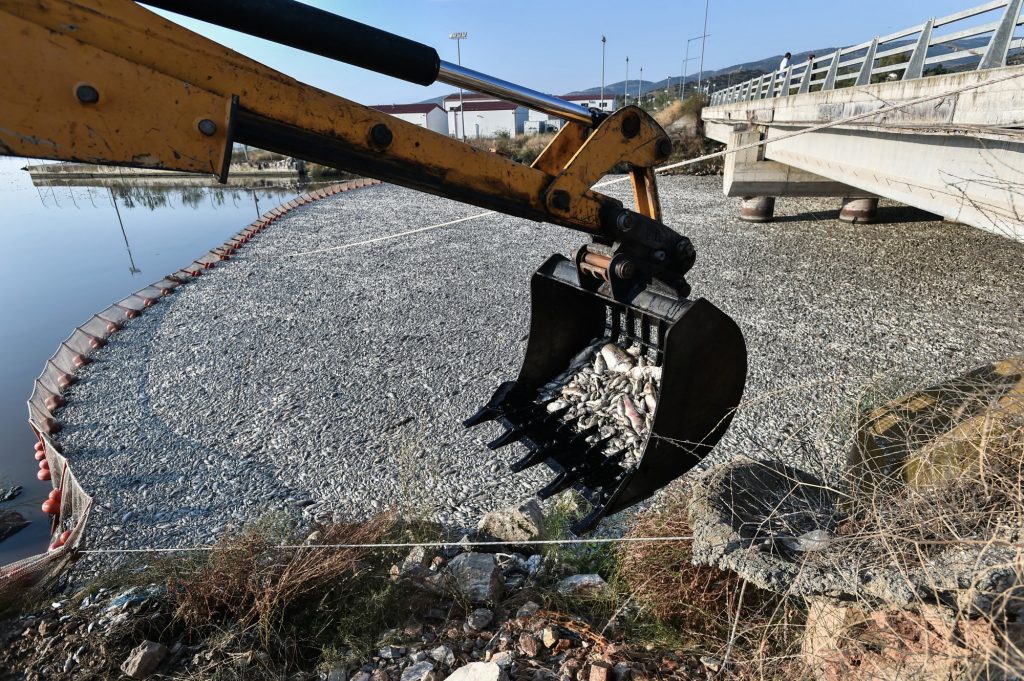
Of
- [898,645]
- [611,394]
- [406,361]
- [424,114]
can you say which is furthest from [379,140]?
[424,114]

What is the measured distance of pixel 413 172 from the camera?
261cm

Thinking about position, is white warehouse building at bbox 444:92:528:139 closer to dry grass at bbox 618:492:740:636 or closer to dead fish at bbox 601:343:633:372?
dead fish at bbox 601:343:633:372

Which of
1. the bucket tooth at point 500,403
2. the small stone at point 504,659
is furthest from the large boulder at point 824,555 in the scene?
the bucket tooth at point 500,403

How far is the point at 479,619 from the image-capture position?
2863mm

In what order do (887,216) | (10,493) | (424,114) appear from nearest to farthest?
(10,493)
(887,216)
(424,114)

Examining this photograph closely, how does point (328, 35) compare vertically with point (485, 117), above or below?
above

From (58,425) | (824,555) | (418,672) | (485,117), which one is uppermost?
(824,555)

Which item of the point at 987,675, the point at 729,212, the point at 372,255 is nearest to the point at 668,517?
the point at 987,675

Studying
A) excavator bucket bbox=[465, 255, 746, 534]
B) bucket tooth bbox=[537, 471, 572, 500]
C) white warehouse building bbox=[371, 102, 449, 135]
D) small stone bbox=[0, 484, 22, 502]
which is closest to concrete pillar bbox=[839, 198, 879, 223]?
excavator bucket bbox=[465, 255, 746, 534]

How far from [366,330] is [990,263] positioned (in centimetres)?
981

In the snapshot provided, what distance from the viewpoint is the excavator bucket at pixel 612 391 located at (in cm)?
277

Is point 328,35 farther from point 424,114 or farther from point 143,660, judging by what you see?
point 424,114

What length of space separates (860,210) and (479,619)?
526 inches

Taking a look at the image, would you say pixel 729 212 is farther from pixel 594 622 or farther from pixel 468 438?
pixel 594 622
